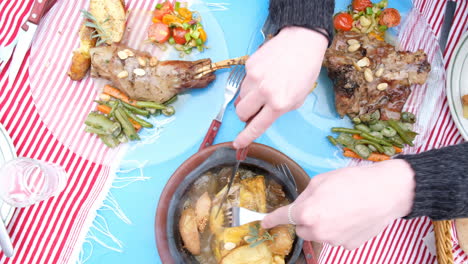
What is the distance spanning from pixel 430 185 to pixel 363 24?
34.7 inches

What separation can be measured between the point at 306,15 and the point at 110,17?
0.84 metres

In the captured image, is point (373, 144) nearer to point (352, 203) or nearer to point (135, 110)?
point (352, 203)

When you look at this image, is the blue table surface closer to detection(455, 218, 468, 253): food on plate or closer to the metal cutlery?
detection(455, 218, 468, 253): food on plate

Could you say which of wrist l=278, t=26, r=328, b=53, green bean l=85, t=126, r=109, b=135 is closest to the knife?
green bean l=85, t=126, r=109, b=135

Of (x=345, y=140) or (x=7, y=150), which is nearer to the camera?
(x=7, y=150)

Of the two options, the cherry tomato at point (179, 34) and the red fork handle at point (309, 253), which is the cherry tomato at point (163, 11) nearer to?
the cherry tomato at point (179, 34)

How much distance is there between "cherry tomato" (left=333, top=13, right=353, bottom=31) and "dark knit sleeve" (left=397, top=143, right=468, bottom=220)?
29.3 inches

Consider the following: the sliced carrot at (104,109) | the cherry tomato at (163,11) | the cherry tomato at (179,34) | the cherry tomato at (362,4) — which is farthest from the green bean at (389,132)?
the sliced carrot at (104,109)

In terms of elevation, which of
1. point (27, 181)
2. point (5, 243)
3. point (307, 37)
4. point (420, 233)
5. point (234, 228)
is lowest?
point (420, 233)

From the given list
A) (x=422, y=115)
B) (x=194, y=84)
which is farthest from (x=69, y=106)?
(x=422, y=115)

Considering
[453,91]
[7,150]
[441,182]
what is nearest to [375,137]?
[453,91]

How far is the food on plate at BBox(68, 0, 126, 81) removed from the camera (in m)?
1.49

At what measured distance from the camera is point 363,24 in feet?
5.27

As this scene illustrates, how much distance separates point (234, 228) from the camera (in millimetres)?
1267
